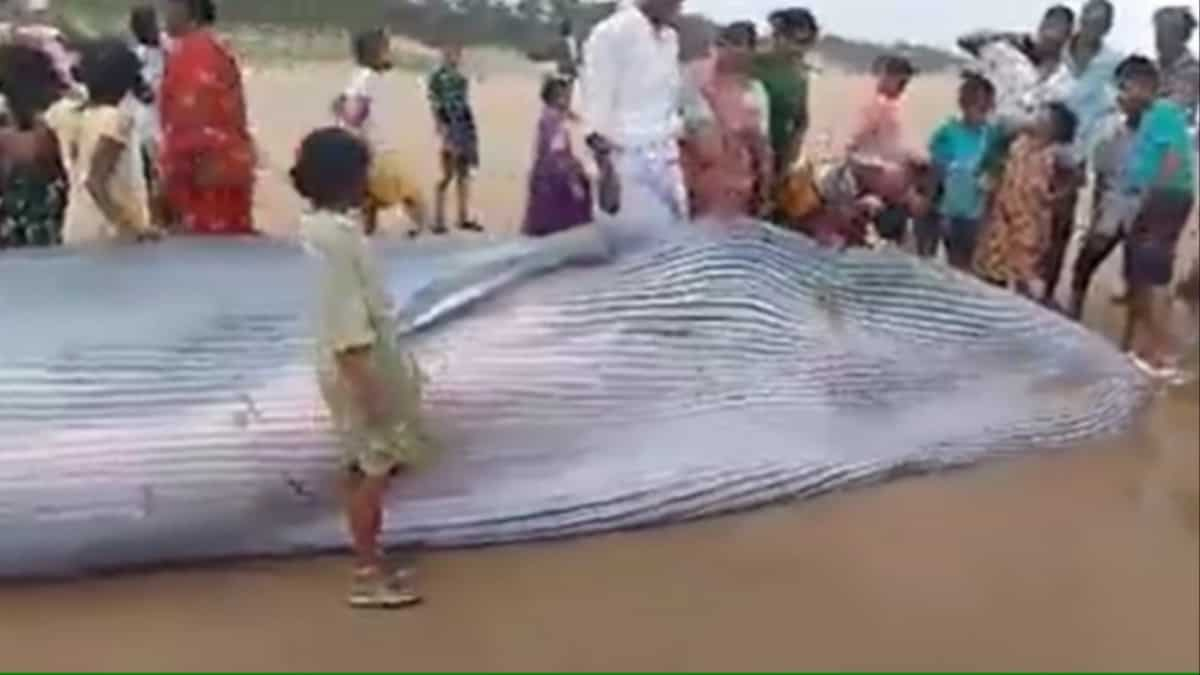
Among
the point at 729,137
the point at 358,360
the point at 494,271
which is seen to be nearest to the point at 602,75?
the point at 729,137

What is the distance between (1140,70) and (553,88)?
1840 mm

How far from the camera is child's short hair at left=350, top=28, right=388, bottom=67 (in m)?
8.51

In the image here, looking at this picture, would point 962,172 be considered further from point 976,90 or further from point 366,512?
point 366,512

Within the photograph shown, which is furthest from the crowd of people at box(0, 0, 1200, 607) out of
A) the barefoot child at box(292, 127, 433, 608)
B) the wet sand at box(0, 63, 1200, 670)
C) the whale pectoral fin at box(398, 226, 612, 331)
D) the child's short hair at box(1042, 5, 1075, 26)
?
the barefoot child at box(292, 127, 433, 608)

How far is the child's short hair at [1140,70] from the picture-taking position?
26.1 ft

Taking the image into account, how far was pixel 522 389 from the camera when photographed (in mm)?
6359

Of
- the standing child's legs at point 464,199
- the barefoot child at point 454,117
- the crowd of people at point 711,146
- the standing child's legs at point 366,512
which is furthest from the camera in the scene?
the barefoot child at point 454,117

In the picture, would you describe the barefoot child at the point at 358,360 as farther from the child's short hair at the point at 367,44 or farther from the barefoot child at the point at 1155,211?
the barefoot child at the point at 1155,211

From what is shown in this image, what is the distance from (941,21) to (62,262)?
312 cm

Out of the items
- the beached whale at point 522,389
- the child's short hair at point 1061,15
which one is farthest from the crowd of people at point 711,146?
the beached whale at point 522,389

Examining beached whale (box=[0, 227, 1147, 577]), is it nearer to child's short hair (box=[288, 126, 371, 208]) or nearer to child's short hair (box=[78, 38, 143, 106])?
child's short hair (box=[288, 126, 371, 208])

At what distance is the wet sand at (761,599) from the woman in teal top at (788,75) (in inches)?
77.2

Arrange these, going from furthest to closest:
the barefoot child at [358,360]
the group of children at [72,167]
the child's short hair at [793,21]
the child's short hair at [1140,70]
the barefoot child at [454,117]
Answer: the barefoot child at [454,117]
the child's short hair at [793,21]
the child's short hair at [1140,70]
the group of children at [72,167]
the barefoot child at [358,360]

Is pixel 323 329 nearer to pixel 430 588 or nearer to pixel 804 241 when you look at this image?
pixel 430 588
